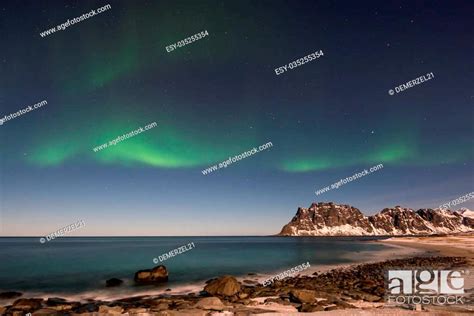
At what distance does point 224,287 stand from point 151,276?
12.2m

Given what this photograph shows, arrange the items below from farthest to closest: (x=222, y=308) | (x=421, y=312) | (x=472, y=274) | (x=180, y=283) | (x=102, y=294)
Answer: (x=180, y=283) → (x=472, y=274) → (x=102, y=294) → (x=222, y=308) → (x=421, y=312)

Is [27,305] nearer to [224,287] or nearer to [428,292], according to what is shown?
[224,287]

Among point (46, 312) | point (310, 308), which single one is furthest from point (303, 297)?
point (46, 312)

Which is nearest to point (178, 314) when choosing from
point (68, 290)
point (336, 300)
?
point (336, 300)

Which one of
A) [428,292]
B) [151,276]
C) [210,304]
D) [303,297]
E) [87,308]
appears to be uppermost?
Result: [210,304]

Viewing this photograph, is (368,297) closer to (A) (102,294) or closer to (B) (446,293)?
(B) (446,293)

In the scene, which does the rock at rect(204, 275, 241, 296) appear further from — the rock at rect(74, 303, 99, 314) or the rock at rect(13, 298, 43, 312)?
the rock at rect(13, 298, 43, 312)

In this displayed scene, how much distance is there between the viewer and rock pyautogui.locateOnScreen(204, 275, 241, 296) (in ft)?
71.9

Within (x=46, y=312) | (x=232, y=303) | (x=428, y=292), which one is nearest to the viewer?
(x=46, y=312)

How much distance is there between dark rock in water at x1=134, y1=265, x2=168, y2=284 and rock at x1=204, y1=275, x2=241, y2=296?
1050 centimetres

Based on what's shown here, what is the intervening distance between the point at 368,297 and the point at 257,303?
6926 millimetres

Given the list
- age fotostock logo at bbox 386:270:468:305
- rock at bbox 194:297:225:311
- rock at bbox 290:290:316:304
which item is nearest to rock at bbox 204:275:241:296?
rock at bbox 194:297:225:311

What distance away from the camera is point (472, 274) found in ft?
89.5

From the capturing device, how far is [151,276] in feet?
103
